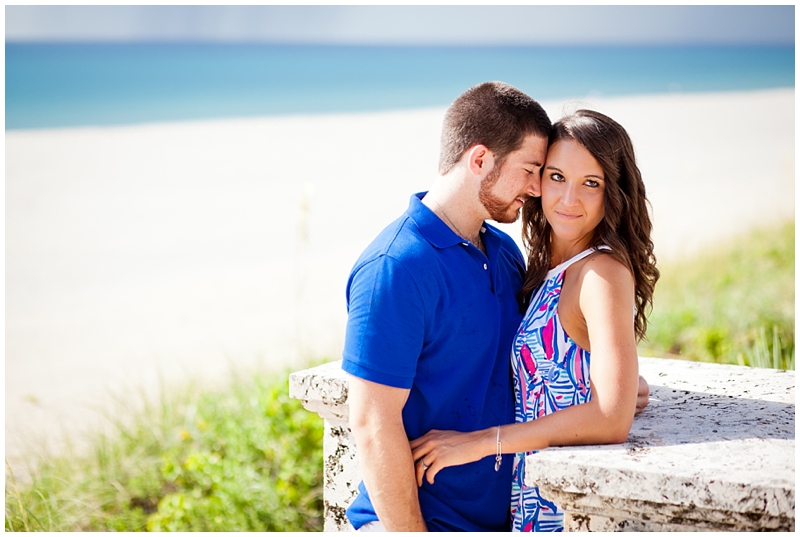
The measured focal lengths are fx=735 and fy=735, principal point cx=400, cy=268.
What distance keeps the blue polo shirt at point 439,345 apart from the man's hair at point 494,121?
30cm

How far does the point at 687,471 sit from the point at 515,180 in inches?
44.5

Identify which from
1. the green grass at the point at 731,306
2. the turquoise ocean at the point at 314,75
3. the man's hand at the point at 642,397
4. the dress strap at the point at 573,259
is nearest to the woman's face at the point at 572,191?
the dress strap at the point at 573,259

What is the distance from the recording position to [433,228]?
2.37m

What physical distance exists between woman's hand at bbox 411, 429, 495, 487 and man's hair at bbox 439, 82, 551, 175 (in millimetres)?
895

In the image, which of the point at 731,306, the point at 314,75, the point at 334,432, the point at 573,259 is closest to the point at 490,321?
the point at 573,259

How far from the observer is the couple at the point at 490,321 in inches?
84.3

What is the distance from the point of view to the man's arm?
7.02 ft

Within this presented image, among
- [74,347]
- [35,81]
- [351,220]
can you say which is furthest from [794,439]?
[35,81]

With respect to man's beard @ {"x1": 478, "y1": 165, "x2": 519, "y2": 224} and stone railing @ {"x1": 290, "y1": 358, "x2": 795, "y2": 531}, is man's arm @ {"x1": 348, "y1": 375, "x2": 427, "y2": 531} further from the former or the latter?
man's beard @ {"x1": 478, "y1": 165, "x2": 519, "y2": 224}

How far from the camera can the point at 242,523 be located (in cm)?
379

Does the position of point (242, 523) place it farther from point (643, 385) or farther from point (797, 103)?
point (797, 103)

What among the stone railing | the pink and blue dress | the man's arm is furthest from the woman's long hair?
the man's arm

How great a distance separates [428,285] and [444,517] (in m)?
0.73

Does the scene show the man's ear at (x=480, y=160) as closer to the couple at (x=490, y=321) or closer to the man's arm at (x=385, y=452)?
the couple at (x=490, y=321)
